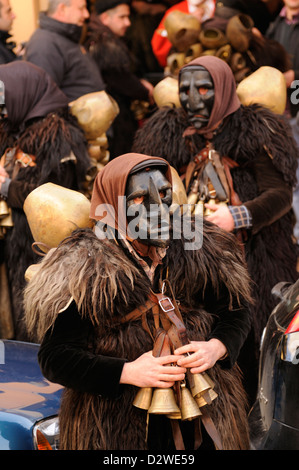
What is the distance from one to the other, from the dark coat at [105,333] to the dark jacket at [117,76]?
3.65 m

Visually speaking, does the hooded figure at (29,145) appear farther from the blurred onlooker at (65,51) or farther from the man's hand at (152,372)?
the man's hand at (152,372)

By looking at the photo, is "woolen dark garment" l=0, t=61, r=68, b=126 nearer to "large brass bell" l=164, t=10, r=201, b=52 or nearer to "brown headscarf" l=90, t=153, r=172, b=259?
"large brass bell" l=164, t=10, r=201, b=52

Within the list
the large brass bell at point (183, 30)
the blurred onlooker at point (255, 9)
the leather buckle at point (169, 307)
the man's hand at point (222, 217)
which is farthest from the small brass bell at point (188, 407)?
the blurred onlooker at point (255, 9)

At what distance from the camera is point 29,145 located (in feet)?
14.0

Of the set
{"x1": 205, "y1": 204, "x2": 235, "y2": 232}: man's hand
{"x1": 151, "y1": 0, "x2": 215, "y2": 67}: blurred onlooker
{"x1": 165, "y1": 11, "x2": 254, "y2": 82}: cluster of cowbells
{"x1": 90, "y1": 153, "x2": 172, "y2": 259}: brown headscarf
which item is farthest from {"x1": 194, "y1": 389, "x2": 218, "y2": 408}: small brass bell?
{"x1": 151, "y1": 0, "x2": 215, "y2": 67}: blurred onlooker

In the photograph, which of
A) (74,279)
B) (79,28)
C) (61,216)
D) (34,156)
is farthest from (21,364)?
(79,28)

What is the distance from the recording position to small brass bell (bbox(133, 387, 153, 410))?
239 centimetres

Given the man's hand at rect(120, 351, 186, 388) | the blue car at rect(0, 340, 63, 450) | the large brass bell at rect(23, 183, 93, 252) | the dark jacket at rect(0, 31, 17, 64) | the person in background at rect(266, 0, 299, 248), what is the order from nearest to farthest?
the man's hand at rect(120, 351, 186, 388), the blue car at rect(0, 340, 63, 450), the large brass bell at rect(23, 183, 93, 252), the dark jacket at rect(0, 31, 17, 64), the person in background at rect(266, 0, 299, 248)

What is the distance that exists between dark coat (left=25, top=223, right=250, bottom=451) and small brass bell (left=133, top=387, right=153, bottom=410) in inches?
2.4

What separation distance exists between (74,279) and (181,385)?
1.53 feet

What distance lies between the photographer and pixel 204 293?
2.69 meters

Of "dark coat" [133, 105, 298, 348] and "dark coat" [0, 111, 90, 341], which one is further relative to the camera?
"dark coat" [0, 111, 90, 341]

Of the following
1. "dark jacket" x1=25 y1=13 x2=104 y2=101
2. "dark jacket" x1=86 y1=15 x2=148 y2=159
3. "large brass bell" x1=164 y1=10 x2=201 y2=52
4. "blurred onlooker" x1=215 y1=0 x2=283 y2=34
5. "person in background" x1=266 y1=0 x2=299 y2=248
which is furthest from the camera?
"dark jacket" x1=86 y1=15 x2=148 y2=159

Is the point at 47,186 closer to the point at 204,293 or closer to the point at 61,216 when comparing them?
the point at 61,216
